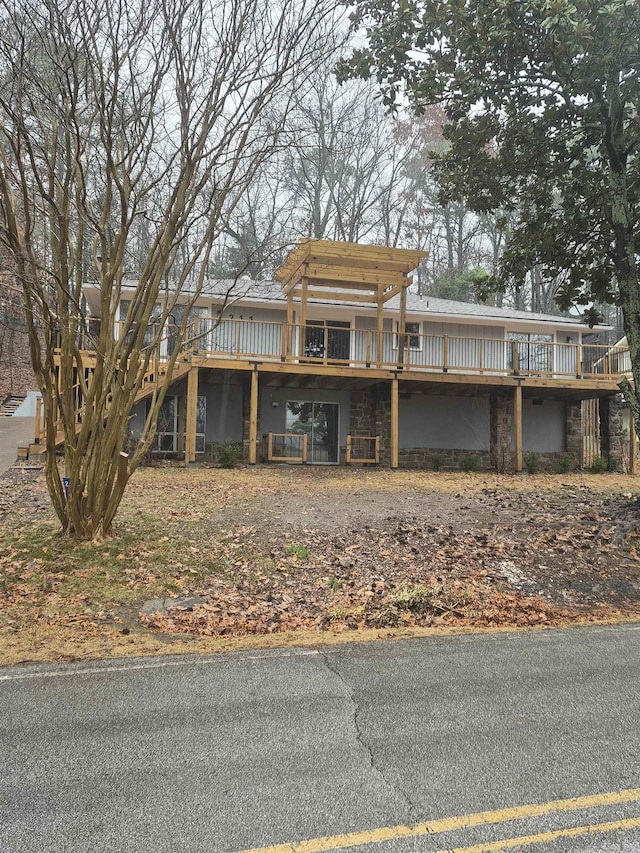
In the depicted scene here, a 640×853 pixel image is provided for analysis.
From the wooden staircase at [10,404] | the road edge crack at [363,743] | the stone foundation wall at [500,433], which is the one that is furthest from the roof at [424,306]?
the road edge crack at [363,743]

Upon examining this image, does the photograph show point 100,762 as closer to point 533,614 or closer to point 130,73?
point 533,614

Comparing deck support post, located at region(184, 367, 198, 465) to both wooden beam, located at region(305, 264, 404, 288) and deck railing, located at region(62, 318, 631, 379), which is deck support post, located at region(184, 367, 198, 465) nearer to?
deck railing, located at region(62, 318, 631, 379)

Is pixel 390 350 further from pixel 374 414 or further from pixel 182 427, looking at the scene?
pixel 182 427

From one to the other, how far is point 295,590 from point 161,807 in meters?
3.58

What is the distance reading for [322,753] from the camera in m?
2.93

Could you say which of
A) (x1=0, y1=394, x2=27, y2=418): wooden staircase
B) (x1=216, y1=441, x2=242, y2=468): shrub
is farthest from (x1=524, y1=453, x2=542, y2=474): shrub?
(x1=0, y1=394, x2=27, y2=418): wooden staircase

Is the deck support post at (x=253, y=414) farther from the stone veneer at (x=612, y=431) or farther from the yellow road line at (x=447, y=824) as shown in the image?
the yellow road line at (x=447, y=824)

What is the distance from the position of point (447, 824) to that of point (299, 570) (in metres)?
4.22

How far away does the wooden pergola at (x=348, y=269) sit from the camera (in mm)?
14625

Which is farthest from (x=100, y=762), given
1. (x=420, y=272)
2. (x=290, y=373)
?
(x=420, y=272)

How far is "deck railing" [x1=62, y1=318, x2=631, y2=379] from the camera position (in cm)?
1535

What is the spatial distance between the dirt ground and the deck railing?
587 centimetres

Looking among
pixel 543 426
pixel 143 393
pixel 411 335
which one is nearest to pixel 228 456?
pixel 143 393

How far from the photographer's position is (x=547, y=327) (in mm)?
19656
